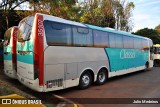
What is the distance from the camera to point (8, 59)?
9.76 meters

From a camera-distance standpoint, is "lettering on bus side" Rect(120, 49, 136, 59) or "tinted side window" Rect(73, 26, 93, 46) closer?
"tinted side window" Rect(73, 26, 93, 46)

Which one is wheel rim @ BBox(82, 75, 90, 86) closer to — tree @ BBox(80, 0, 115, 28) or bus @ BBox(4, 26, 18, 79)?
bus @ BBox(4, 26, 18, 79)

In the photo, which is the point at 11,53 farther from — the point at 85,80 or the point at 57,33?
the point at 85,80

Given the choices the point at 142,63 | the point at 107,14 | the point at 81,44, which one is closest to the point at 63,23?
the point at 81,44

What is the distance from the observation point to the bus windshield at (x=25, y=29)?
727cm

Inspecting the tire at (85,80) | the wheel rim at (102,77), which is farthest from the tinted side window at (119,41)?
the tire at (85,80)

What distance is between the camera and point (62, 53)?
24.9 feet

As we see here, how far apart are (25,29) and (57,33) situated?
1.33 meters

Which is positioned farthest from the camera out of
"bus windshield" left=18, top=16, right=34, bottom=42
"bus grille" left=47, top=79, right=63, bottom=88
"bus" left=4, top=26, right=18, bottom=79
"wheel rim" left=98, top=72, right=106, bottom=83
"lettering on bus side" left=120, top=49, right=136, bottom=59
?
"lettering on bus side" left=120, top=49, right=136, bottom=59

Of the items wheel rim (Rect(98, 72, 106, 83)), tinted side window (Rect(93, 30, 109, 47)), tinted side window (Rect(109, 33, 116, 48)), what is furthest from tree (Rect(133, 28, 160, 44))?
wheel rim (Rect(98, 72, 106, 83))

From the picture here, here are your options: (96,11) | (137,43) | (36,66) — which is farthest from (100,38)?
(96,11)

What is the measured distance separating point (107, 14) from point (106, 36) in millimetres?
15661

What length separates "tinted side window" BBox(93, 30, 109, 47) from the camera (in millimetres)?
9414

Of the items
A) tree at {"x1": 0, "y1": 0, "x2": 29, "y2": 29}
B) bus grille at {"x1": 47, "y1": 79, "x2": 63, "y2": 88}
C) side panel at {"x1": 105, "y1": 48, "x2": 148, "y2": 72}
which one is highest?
tree at {"x1": 0, "y1": 0, "x2": 29, "y2": 29}
